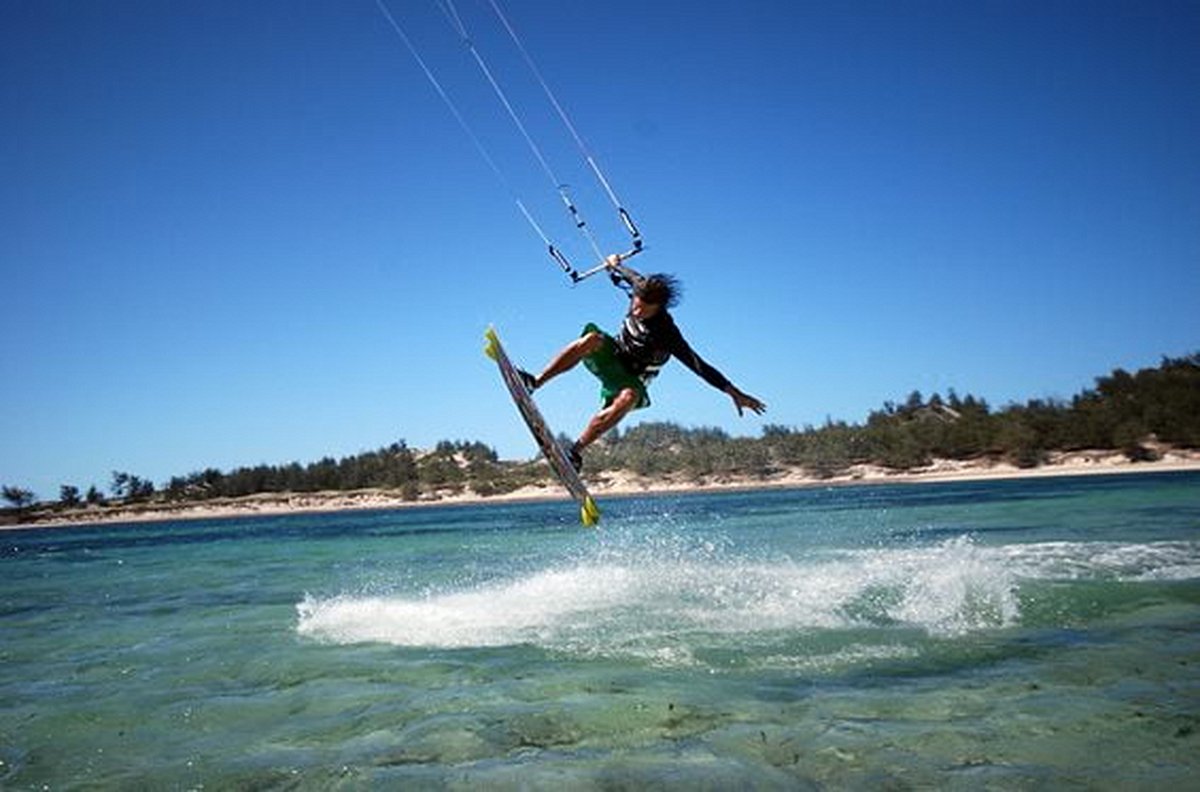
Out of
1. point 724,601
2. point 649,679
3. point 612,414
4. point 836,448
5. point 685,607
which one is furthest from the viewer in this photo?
point 836,448

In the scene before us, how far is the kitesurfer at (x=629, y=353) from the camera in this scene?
360 inches

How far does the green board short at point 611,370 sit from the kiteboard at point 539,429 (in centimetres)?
85

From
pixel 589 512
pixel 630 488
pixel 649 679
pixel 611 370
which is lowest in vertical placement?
pixel 649 679

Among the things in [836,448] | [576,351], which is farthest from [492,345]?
[836,448]

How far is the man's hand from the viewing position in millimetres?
9781

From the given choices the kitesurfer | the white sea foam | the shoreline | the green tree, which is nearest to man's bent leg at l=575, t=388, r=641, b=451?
the kitesurfer

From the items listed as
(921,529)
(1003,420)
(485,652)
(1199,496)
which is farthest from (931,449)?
(485,652)

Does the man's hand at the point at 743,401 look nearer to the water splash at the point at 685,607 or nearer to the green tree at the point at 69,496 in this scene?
the water splash at the point at 685,607

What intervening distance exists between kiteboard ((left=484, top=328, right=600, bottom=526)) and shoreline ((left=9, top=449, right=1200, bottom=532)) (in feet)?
205

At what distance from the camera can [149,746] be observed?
5559 mm

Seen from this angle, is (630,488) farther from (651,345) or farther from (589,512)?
(651,345)

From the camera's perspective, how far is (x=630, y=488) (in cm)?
10019

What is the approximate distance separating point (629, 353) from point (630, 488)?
91.7 meters

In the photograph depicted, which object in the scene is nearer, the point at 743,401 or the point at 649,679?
the point at 649,679
